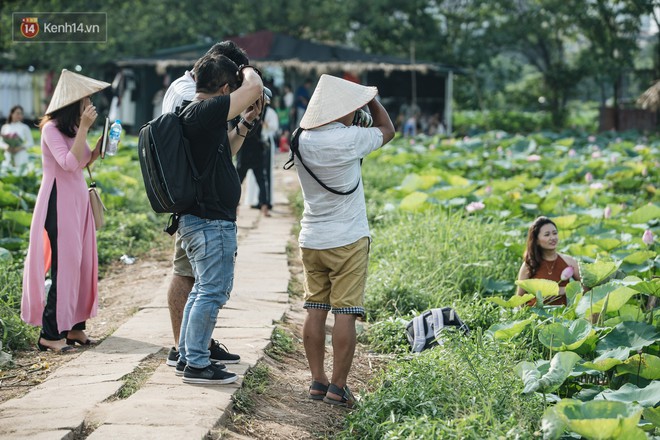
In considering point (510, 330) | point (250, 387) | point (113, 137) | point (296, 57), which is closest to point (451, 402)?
point (510, 330)

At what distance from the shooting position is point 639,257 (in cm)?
616

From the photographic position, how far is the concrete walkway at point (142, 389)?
3553mm

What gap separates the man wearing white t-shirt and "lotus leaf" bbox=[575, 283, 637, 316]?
134cm

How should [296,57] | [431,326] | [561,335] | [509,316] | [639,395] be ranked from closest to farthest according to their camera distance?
[639,395] < [561,335] < [431,326] < [509,316] < [296,57]

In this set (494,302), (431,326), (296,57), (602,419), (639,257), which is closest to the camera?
(602,419)

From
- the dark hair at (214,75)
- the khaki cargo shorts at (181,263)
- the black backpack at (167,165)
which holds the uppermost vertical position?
the dark hair at (214,75)

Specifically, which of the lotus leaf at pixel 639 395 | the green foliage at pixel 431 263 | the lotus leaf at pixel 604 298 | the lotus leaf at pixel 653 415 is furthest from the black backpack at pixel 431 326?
the lotus leaf at pixel 653 415

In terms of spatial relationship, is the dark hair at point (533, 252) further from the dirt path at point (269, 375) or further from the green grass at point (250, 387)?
the green grass at point (250, 387)

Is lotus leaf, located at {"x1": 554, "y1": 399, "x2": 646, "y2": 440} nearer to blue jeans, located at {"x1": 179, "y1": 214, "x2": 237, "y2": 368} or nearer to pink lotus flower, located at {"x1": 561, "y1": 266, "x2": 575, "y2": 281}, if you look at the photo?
blue jeans, located at {"x1": 179, "y1": 214, "x2": 237, "y2": 368}

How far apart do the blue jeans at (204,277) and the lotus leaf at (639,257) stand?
3.15 meters

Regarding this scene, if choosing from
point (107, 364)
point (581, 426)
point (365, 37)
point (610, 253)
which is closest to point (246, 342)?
point (107, 364)

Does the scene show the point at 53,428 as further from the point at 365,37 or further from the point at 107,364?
the point at 365,37

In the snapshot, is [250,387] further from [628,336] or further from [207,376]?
[628,336]

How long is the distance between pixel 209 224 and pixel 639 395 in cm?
195
